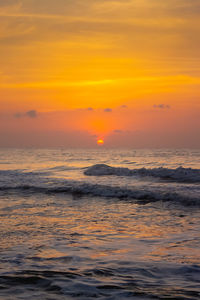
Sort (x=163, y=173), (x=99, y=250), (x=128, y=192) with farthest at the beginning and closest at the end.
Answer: (x=163, y=173) → (x=128, y=192) → (x=99, y=250)

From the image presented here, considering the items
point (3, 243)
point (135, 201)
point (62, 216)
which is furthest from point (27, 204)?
point (3, 243)

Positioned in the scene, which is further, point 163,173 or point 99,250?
point 163,173

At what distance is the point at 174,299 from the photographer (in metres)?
3.81

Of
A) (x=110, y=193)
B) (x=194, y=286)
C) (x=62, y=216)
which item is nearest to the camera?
(x=194, y=286)

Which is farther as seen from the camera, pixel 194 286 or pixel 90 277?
pixel 90 277

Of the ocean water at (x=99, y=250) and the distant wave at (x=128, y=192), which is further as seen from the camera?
the distant wave at (x=128, y=192)

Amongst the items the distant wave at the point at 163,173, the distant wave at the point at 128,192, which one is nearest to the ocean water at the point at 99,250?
the distant wave at the point at 128,192

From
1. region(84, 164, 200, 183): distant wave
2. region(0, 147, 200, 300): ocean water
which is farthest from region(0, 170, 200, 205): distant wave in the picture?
region(84, 164, 200, 183): distant wave

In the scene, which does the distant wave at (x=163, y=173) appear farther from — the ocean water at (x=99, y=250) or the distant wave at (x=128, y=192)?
the ocean water at (x=99, y=250)

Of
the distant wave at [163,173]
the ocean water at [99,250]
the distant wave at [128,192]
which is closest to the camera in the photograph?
the ocean water at [99,250]

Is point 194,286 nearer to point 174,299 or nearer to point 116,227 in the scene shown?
point 174,299

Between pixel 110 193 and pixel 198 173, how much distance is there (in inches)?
474

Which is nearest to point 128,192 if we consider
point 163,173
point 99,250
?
point 99,250

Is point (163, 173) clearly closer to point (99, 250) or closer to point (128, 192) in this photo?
point (128, 192)
